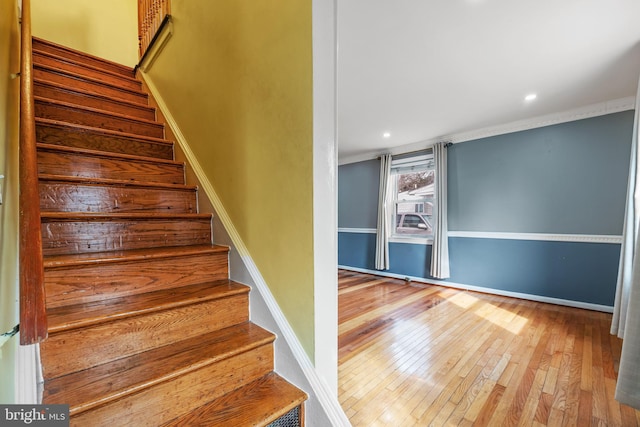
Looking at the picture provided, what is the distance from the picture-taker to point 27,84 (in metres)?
0.77

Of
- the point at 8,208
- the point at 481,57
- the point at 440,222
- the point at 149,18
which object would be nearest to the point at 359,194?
the point at 440,222

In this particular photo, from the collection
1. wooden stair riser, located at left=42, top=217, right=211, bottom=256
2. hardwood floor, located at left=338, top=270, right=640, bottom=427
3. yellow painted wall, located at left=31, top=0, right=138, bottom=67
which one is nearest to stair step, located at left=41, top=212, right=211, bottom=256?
wooden stair riser, located at left=42, top=217, right=211, bottom=256

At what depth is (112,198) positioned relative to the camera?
1500mm

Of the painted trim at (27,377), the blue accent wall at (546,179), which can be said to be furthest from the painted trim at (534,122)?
the painted trim at (27,377)

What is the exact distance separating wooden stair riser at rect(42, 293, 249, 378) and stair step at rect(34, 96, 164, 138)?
1664 millimetres

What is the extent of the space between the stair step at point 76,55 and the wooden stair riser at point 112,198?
1972 mm

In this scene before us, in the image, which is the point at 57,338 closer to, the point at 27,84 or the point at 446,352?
the point at 27,84

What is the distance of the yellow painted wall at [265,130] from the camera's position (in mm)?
1099

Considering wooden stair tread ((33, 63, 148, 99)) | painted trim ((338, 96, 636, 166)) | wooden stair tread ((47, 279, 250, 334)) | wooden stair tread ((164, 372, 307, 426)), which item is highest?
wooden stair tread ((33, 63, 148, 99))

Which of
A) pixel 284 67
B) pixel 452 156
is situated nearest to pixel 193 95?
pixel 284 67

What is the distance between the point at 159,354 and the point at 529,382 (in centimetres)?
213

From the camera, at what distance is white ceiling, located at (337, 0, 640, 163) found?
155 centimetres

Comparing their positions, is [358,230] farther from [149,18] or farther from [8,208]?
[8,208]

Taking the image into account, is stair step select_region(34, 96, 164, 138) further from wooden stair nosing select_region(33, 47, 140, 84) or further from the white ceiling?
the white ceiling
